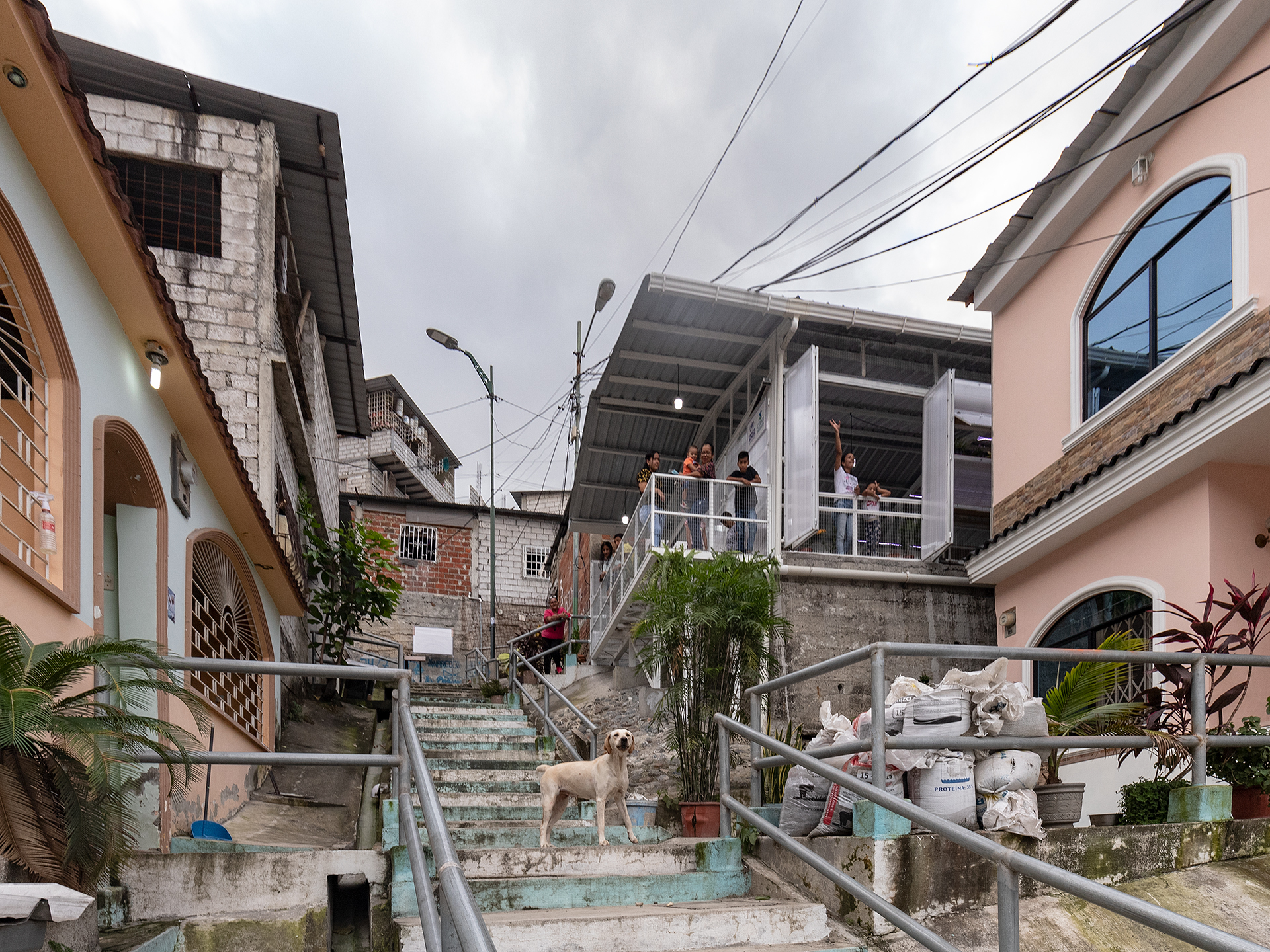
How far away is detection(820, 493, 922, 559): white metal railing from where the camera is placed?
11.2 m

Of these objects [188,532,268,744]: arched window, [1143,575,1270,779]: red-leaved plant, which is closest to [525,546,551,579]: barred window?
[188,532,268,744]: arched window

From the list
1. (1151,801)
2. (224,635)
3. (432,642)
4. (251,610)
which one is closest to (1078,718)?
(1151,801)

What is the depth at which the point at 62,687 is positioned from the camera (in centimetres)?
315

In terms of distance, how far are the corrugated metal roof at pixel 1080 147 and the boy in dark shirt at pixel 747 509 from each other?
311 centimetres

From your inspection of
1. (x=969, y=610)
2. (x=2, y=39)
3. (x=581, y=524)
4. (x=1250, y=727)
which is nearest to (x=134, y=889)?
(x=2, y=39)

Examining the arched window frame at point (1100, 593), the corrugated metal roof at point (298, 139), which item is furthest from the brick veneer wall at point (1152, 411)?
the corrugated metal roof at point (298, 139)

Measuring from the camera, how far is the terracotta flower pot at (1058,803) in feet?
15.1

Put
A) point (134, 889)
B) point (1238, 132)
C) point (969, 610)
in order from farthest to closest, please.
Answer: point (969, 610), point (1238, 132), point (134, 889)

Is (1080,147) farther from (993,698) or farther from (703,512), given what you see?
(993,698)

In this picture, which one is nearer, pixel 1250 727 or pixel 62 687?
pixel 62 687

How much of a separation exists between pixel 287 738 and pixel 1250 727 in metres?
8.58

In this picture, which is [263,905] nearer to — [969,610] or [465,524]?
[969,610]

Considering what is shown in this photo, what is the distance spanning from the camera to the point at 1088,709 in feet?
18.0

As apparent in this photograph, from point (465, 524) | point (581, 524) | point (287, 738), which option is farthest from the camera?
point (465, 524)
